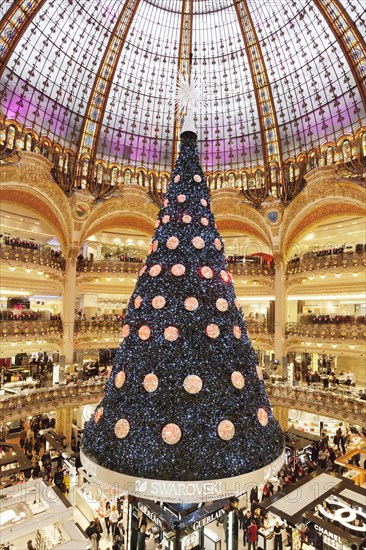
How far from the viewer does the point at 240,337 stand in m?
5.11

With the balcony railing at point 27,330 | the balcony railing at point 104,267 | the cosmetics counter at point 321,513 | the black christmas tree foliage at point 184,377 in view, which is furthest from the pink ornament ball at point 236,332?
the balcony railing at point 104,267

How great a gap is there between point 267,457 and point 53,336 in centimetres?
2258

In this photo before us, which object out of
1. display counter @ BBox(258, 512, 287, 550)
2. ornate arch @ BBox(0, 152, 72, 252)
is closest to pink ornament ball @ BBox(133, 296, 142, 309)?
display counter @ BBox(258, 512, 287, 550)

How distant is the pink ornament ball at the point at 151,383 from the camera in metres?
4.60

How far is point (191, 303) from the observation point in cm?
491

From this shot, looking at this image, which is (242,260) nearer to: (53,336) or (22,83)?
(53,336)

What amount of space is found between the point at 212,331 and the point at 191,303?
0.44m

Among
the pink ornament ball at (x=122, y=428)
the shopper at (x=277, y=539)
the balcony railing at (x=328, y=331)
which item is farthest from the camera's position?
the balcony railing at (x=328, y=331)

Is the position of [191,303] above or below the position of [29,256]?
below

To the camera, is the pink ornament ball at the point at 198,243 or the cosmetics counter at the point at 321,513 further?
the cosmetics counter at the point at 321,513

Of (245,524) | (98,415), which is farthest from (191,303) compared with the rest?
(245,524)

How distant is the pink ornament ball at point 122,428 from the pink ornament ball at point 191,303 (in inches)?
60.8

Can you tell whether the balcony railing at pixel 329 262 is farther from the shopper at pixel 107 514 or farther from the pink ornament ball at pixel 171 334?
the pink ornament ball at pixel 171 334

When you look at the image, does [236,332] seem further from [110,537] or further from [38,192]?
[38,192]
